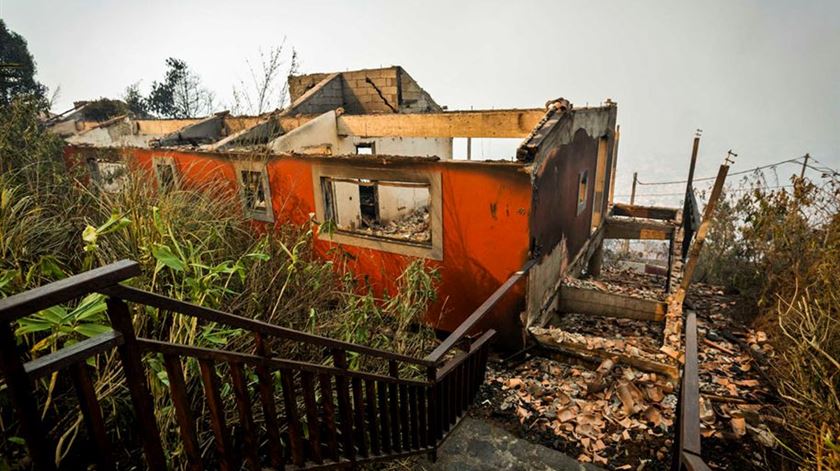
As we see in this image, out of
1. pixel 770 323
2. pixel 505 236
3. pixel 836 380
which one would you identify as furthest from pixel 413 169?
pixel 770 323

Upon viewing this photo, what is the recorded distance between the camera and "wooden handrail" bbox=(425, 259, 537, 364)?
132 inches

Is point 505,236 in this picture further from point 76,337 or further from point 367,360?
point 76,337

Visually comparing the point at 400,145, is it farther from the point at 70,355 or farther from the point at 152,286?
the point at 70,355

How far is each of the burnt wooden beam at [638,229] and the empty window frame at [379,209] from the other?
590cm

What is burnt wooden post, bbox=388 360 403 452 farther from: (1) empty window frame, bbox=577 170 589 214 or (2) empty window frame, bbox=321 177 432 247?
(1) empty window frame, bbox=577 170 589 214

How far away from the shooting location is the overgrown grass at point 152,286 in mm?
1819

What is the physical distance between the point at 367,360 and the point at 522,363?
3.18 m

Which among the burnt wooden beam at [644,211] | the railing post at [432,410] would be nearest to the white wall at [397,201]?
the burnt wooden beam at [644,211]

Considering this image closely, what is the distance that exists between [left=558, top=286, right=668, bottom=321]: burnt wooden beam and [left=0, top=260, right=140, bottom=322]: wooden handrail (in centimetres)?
778

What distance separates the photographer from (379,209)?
11.1 meters

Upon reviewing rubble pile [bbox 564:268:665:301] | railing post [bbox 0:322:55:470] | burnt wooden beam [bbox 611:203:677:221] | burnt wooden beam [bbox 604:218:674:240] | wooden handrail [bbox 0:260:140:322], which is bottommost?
rubble pile [bbox 564:268:665:301]

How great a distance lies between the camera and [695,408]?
210cm

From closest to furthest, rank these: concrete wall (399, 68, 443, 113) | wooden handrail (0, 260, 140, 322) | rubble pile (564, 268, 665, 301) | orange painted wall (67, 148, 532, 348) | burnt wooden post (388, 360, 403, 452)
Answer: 1. wooden handrail (0, 260, 140, 322)
2. burnt wooden post (388, 360, 403, 452)
3. orange painted wall (67, 148, 532, 348)
4. rubble pile (564, 268, 665, 301)
5. concrete wall (399, 68, 443, 113)

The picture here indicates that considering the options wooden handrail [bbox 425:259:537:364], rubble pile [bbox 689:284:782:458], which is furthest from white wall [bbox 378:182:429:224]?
rubble pile [bbox 689:284:782:458]
